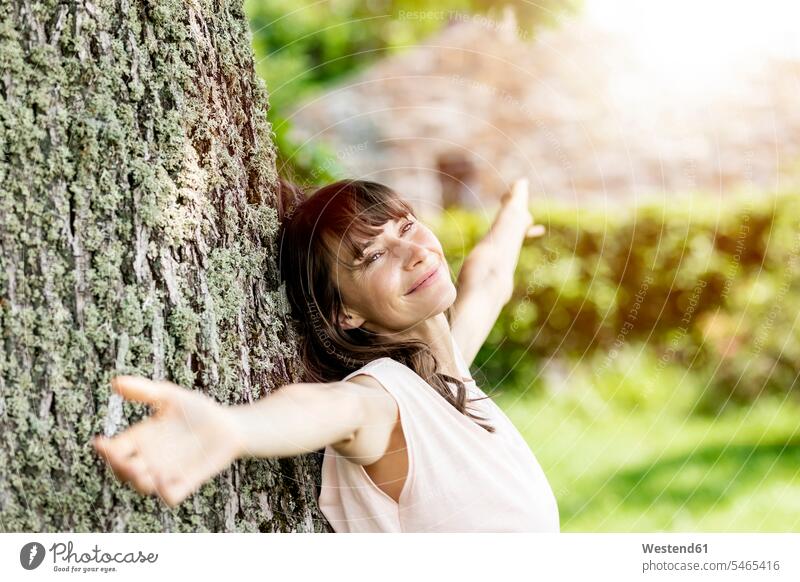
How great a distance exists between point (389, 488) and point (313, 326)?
0.19m

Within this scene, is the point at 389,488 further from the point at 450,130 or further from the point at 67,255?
the point at 450,130

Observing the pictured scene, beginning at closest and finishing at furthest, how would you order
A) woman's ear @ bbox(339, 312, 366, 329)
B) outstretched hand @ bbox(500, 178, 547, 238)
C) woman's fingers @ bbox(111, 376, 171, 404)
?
woman's fingers @ bbox(111, 376, 171, 404) → woman's ear @ bbox(339, 312, 366, 329) → outstretched hand @ bbox(500, 178, 547, 238)

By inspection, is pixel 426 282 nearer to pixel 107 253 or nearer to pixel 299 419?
pixel 299 419

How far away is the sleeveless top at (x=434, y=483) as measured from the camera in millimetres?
842

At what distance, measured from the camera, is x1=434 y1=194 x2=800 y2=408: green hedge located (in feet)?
6.16

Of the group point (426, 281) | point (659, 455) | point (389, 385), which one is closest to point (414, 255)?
point (426, 281)

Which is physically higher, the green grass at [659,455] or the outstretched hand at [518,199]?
the outstretched hand at [518,199]

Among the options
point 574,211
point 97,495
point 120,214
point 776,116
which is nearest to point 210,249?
point 120,214

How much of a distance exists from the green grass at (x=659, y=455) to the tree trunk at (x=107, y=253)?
0.98m
